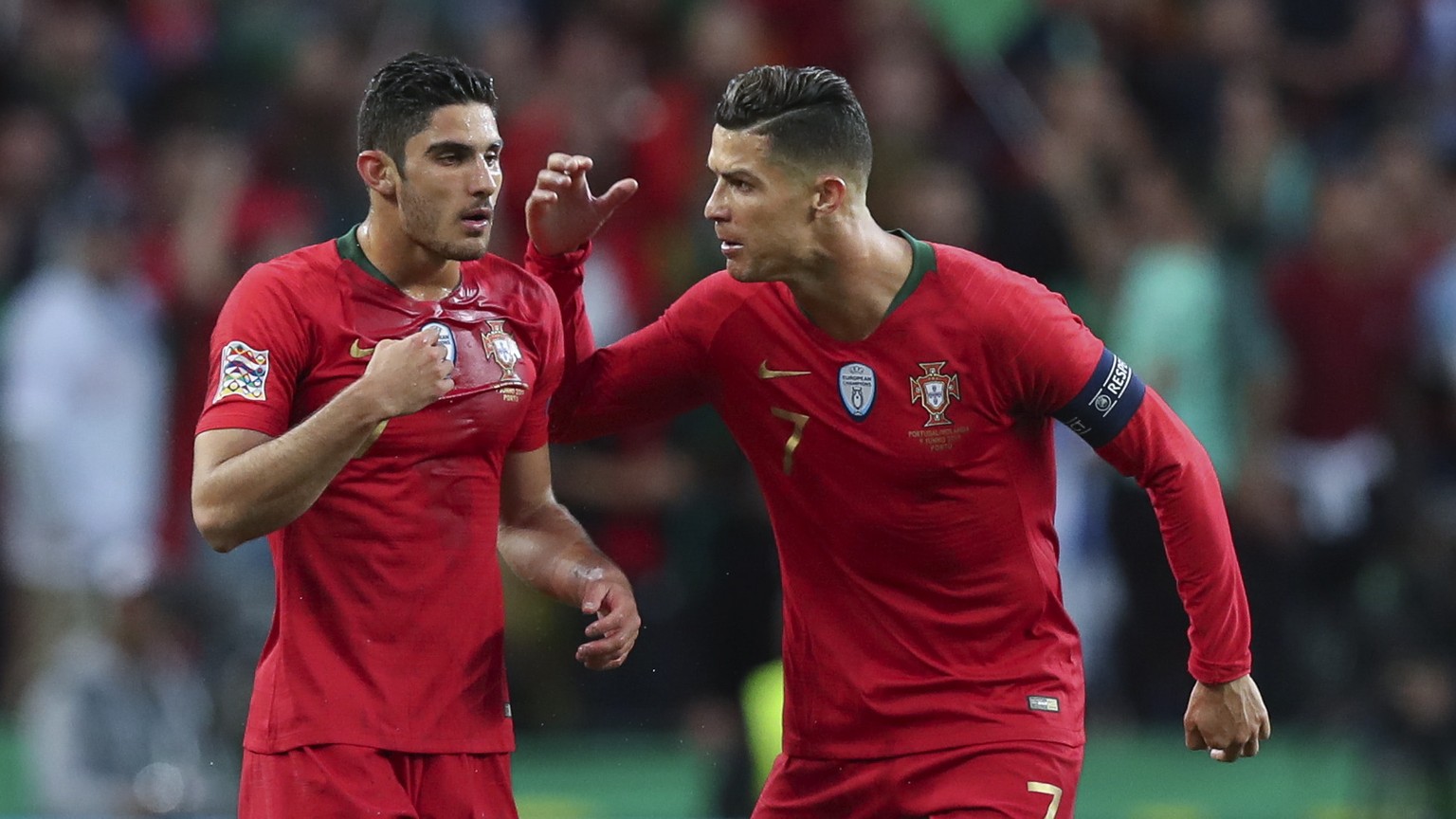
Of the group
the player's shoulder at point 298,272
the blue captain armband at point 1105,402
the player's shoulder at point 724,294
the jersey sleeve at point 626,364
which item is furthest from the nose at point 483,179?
the blue captain armband at point 1105,402

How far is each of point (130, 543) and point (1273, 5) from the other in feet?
23.4

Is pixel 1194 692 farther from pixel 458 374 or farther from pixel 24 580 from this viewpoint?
pixel 24 580

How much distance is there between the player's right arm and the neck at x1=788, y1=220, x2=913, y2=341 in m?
1.13

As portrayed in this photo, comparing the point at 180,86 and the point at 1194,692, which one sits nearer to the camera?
the point at 1194,692

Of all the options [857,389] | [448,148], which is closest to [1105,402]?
[857,389]

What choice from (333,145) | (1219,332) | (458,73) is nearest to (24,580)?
(333,145)

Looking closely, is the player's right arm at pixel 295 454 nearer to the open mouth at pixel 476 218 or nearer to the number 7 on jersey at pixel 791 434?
the open mouth at pixel 476 218

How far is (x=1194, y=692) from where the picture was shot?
5359mm

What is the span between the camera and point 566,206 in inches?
220

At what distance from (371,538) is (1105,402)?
1.81 m

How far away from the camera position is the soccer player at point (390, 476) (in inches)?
183

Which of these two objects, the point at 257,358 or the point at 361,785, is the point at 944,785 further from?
the point at 257,358

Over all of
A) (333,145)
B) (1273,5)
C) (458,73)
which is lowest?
(458,73)

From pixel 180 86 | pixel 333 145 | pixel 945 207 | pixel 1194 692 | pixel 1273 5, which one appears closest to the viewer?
pixel 1194 692
